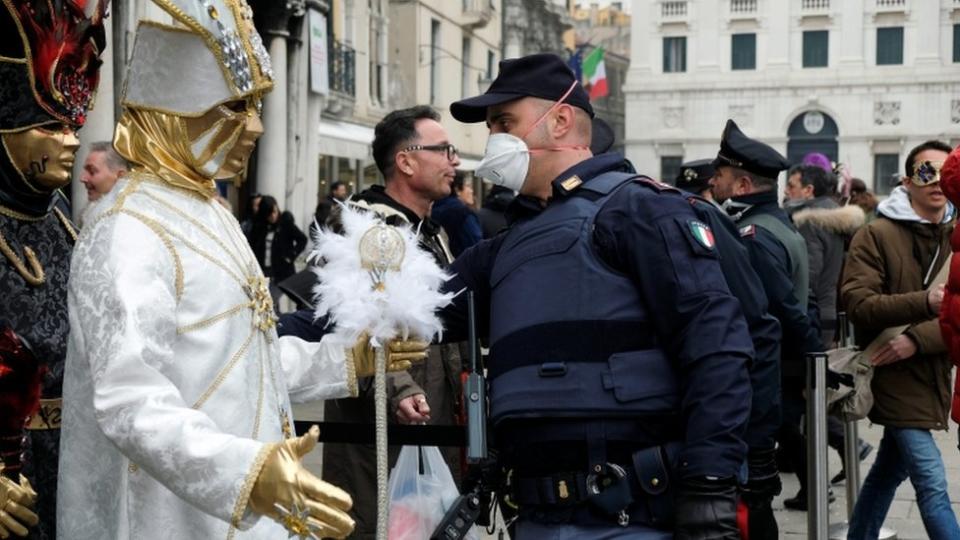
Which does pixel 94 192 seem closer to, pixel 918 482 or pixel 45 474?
pixel 45 474

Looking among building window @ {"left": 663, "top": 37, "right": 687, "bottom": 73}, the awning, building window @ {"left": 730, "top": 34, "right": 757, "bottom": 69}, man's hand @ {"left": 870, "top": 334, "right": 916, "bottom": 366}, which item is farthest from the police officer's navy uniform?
building window @ {"left": 663, "top": 37, "right": 687, "bottom": 73}

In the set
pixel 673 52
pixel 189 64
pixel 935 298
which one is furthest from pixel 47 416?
pixel 673 52

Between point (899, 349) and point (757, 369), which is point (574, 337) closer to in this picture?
point (757, 369)

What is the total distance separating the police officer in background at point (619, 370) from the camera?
136 inches

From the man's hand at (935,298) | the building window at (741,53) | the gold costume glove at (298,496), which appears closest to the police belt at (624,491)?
the gold costume glove at (298,496)

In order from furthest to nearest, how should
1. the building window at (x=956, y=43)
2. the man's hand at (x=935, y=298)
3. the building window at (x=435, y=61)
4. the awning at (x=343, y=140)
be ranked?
the building window at (x=956, y=43)
the building window at (x=435, y=61)
the awning at (x=343, y=140)
the man's hand at (x=935, y=298)

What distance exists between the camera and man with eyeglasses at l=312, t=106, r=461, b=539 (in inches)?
→ 199

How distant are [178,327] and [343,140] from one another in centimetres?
2354

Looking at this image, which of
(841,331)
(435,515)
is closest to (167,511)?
(435,515)

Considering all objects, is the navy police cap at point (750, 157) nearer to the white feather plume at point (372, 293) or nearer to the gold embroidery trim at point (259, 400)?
the white feather plume at point (372, 293)

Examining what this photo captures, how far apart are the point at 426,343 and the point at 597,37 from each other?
8739cm

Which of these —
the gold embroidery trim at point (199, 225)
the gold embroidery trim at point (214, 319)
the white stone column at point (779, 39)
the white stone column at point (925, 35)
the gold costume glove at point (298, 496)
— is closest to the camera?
the gold costume glove at point (298, 496)

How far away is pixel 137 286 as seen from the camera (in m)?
3.02

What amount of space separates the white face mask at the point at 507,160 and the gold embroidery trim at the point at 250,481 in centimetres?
141
